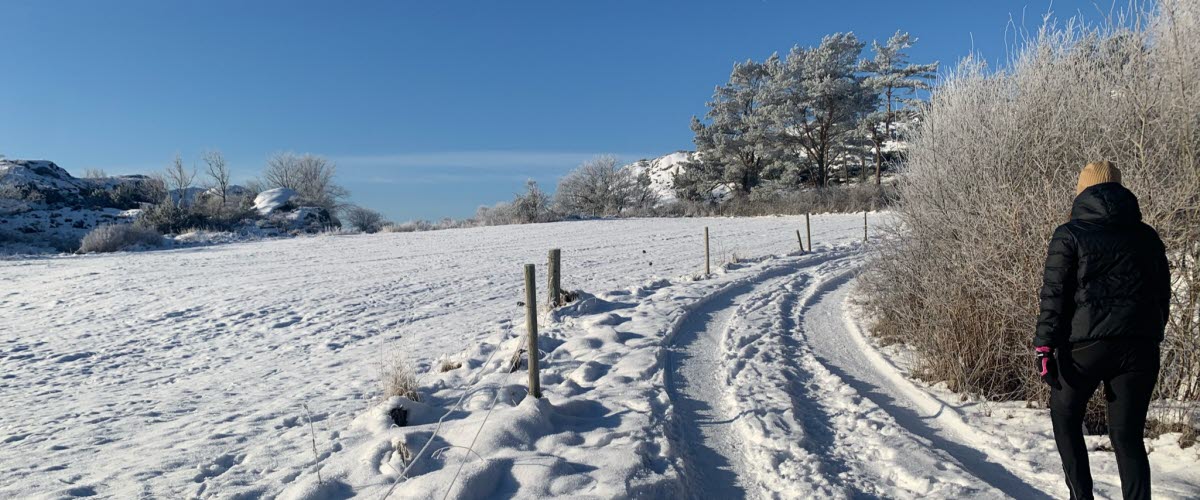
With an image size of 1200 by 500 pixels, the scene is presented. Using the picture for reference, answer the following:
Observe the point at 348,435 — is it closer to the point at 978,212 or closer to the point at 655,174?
the point at 978,212

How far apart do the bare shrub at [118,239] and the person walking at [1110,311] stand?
28573mm

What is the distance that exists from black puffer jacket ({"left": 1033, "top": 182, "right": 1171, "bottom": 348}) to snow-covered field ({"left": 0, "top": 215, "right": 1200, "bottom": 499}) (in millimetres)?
1195

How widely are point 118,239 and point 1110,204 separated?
29423 millimetres

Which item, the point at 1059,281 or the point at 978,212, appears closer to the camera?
the point at 1059,281

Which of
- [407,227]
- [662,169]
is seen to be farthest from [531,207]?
[662,169]

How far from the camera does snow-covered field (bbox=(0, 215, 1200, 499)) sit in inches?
150

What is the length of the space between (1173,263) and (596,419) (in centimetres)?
425

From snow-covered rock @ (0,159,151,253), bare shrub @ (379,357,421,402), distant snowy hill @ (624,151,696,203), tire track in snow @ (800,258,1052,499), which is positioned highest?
distant snowy hill @ (624,151,696,203)

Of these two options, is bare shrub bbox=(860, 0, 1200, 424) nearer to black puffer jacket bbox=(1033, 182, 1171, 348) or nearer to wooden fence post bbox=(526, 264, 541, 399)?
black puffer jacket bbox=(1033, 182, 1171, 348)

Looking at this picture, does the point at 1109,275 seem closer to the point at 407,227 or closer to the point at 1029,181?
the point at 1029,181

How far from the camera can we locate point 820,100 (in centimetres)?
3744

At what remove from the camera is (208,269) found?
1667cm

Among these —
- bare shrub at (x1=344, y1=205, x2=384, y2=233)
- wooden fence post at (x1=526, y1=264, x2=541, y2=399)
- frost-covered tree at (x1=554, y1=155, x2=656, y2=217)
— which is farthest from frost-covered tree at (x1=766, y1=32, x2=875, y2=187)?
wooden fence post at (x1=526, y1=264, x2=541, y2=399)

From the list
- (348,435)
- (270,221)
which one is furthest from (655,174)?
(348,435)
